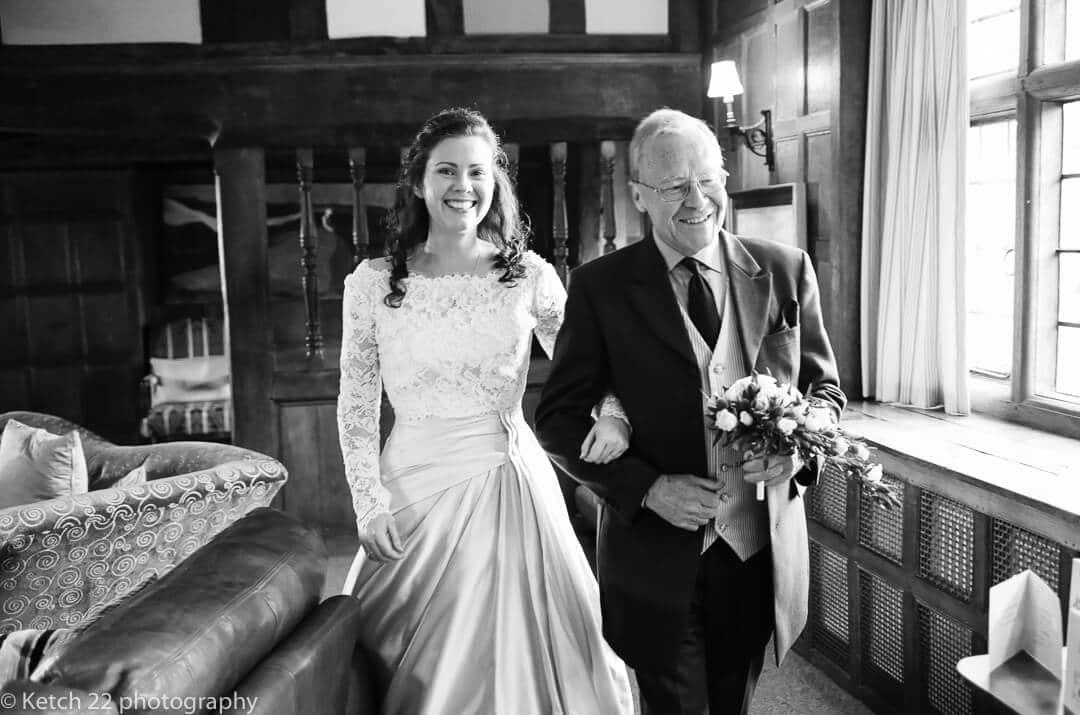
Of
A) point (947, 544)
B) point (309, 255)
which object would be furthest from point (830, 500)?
point (309, 255)

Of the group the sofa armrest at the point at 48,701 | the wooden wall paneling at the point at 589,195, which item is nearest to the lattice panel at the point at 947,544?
the sofa armrest at the point at 48,701

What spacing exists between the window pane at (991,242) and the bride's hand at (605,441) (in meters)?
1.92

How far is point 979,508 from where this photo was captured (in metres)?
2.56

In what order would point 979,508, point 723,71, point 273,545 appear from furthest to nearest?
point 723,71, point 979,508, point 273,545

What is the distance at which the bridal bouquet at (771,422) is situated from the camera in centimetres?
171

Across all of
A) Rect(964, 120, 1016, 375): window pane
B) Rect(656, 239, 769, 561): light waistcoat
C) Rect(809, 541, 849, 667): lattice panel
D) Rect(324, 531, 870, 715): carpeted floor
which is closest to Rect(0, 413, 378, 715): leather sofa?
Rect(656, 239, 769, 561): light waistcoat

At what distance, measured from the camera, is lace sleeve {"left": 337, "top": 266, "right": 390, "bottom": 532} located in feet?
8.25

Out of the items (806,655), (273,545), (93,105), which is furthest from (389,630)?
(93,105)

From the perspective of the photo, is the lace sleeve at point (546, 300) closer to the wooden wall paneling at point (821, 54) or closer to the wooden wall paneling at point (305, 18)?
the wooden wall paneling at point (821, 54)

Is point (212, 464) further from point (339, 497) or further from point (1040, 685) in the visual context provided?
point (1040, 685)

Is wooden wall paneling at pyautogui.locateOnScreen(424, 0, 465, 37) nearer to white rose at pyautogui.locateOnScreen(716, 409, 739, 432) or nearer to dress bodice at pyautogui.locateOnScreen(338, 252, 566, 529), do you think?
dress bodice at pyautogui.locateOnScreen(338, 252, 566, 529)

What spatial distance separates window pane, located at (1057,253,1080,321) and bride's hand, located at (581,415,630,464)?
1.94 metres

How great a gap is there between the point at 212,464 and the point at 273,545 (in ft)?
5.24

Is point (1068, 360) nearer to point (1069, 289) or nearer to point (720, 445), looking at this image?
point (1069, 289)
